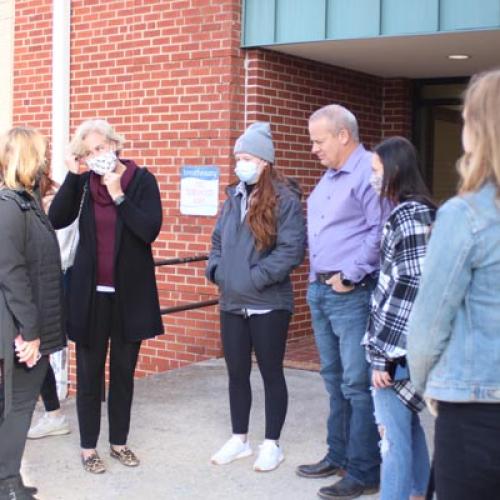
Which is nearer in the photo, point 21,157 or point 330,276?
point 21,157

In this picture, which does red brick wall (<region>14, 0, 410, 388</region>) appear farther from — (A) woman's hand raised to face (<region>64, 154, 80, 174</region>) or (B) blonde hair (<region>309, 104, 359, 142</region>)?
(B) blonde hair (<region>309, 104, 359, 142</region>)

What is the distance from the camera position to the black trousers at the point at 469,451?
2475 millimetres

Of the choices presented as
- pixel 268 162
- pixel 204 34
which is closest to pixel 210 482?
pixel 268 162

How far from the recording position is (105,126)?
4.87 meters

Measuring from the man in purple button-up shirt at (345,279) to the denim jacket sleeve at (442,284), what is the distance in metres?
1.77

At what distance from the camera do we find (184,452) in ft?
17.5

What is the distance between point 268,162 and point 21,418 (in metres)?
1.84

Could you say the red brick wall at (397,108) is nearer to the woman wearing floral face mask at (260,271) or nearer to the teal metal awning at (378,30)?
the teal metal awning at (378,30)

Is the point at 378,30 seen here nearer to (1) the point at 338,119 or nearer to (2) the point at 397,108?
(2) the point at 397,108

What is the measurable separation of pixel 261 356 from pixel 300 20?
371 cm

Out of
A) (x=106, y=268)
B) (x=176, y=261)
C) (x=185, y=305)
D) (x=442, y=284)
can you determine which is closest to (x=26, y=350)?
(x=106, y=268)

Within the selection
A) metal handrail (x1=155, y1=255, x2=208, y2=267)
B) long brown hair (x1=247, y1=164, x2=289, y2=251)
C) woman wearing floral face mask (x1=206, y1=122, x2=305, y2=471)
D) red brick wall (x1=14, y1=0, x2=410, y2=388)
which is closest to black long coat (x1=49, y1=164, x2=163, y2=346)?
woman wearing floral face mask (x1=206, y1=122, x2=305, y2=471)

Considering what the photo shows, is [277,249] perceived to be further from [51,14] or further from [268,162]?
[51,14]

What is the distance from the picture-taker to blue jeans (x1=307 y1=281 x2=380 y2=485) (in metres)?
4.48
